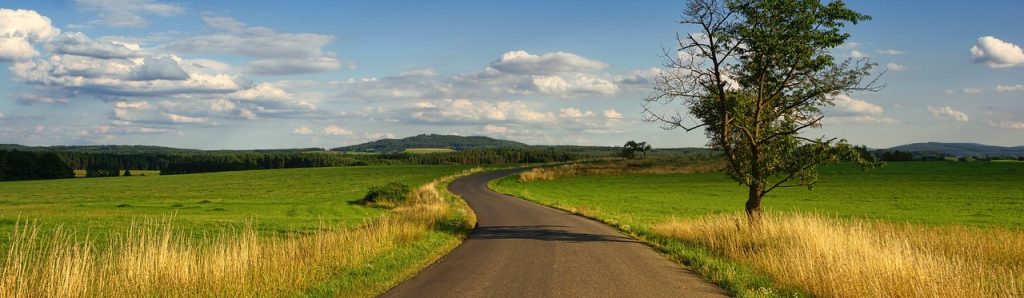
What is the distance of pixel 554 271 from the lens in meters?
12.5

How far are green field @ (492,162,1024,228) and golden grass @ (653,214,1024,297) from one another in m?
10.3

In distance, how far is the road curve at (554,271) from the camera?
10375 mm

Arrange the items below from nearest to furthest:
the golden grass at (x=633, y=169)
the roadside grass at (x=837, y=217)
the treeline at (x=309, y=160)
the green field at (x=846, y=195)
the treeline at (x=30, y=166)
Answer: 1. the roadside grass at (x=837, y=217)
2. the green field at (x=846, y=195)
3. the golden grass at (x=633, y=169)
4. the treeline at (x=30, y=166)
5. the treeline at (x=309, y=160)

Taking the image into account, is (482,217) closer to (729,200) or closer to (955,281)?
(955,281)

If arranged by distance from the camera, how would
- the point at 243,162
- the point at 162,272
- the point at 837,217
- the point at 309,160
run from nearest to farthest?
the point at 162,272 < the point at 837,217 < the point at 243,162 < the point at 309,160

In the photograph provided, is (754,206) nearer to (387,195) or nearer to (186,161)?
(387,195)

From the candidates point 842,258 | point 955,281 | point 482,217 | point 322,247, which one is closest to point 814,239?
point 842,258

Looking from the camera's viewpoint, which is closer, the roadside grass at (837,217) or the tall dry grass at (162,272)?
the tall dry grass at (162,272)

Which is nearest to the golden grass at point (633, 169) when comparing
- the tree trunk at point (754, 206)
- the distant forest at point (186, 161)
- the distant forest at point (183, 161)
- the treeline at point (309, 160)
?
the tree trunk at point (754, 206)

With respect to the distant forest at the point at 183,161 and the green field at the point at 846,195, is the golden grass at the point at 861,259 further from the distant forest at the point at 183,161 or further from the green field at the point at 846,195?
the distant forest at the point at 183,161

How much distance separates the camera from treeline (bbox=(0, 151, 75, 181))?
11531 cm

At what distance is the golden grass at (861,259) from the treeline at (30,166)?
13546cm

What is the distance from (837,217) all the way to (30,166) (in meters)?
141

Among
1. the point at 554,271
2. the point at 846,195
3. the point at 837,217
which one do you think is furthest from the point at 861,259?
the point at 846,195
